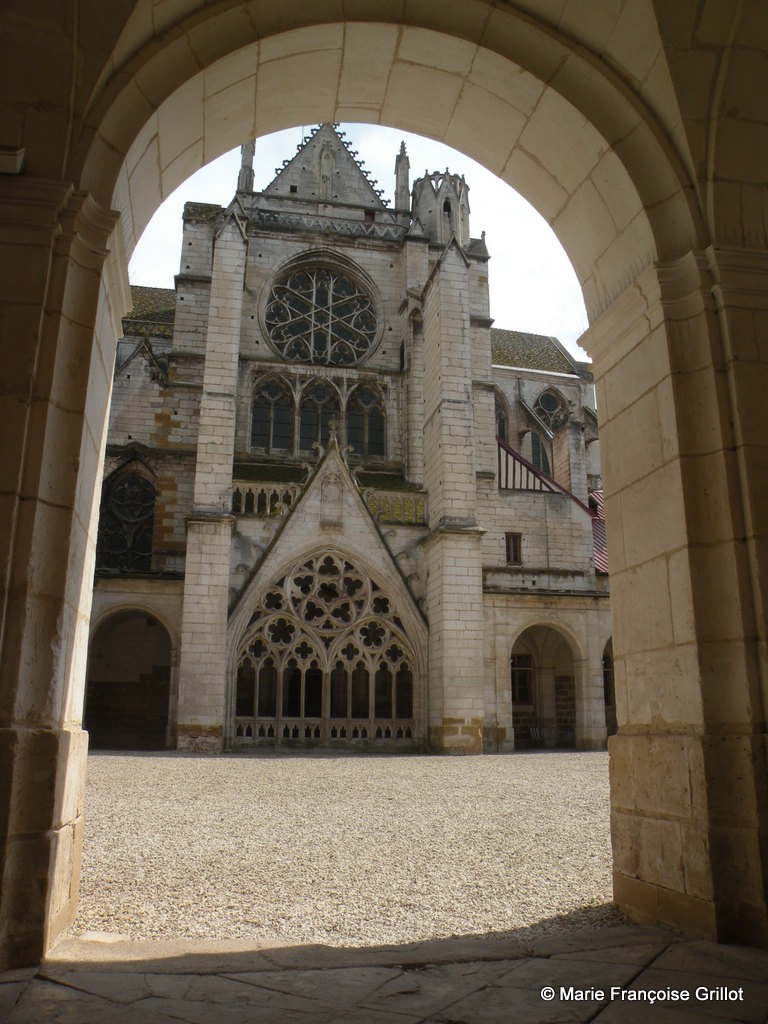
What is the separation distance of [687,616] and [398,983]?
1.63m

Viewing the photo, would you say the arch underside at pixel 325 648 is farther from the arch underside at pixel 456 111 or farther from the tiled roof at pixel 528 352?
the tiled roof at pixel 528 352

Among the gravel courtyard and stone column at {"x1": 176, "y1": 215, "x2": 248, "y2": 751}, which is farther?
stone column at {"x1": 176, "y1": 215, "x2": 248, "y2": 751}

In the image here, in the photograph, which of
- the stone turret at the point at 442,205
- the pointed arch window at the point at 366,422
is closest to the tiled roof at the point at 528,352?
the stone turret at the point at 442,205

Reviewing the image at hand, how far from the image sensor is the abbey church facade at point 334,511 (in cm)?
1422

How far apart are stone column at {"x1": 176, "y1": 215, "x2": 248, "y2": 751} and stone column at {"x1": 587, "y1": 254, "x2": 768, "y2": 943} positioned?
10.9m

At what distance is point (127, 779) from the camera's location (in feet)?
27.2

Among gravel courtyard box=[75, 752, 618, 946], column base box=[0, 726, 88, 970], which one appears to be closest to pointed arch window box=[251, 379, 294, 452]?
gravel courtyard box=[75, 752, 618, 946]

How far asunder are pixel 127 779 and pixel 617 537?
21.7 feet

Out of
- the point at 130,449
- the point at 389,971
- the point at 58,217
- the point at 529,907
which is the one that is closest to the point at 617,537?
the point at 529,907

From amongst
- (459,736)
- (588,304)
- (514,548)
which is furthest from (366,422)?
(588,304)

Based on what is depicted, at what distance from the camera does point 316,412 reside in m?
18.5

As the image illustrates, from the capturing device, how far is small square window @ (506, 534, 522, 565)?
58.3 ft

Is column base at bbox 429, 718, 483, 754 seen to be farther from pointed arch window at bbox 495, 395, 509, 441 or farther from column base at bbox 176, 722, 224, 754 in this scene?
pointed arch window at bbox 495, 395, 509, 441

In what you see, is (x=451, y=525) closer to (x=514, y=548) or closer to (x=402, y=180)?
(x=514, y=548)
